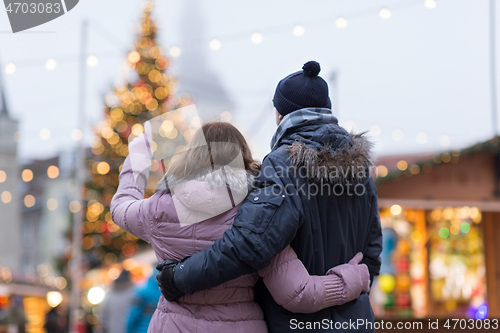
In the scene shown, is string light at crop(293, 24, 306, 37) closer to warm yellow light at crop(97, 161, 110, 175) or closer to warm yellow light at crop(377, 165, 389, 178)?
warm yellow light at crop(377, 165, 389, 178)

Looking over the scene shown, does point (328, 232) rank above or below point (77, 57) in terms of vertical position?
below

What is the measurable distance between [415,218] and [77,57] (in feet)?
17.6

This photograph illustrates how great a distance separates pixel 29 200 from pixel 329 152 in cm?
2994

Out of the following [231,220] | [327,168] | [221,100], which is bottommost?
[221,100]

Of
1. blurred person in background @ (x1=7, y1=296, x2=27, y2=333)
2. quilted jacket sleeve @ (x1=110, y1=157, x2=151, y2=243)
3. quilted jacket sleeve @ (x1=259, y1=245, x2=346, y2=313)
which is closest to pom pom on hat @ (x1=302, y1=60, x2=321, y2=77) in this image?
quilted jacket sleeve @ (x1=259, y1=245, x2=346, y2=313)

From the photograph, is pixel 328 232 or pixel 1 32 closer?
pixel 328 232

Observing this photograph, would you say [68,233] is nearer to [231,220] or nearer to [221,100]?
[221,100]

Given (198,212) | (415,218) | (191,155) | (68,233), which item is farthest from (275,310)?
(68,233)

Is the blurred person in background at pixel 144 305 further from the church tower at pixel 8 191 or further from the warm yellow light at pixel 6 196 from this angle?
the warm yellow light at pixel 6 196

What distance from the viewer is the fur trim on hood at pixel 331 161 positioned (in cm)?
164

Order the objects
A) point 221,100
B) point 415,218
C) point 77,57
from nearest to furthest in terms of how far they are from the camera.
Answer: point 77,57, point 415,218, point 221,100

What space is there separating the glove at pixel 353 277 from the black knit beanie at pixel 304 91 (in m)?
0.64

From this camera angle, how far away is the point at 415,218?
667 centimetres

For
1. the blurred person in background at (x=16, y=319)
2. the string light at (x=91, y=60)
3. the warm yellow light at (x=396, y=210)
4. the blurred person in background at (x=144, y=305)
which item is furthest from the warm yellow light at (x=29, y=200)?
the blurred person in background at (x=144, y=305)
